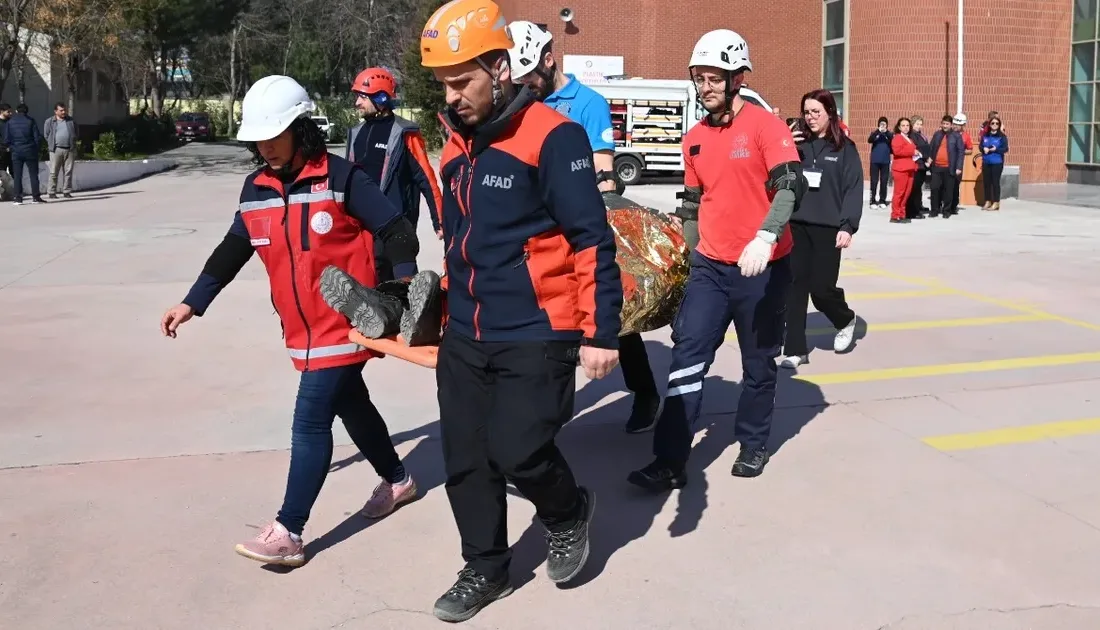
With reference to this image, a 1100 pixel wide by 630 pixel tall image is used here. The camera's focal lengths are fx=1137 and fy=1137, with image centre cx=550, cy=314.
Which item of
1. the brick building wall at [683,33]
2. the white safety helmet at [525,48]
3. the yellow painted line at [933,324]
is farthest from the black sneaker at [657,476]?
the brick building wall at [683,33]

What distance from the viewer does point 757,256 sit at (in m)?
4.46

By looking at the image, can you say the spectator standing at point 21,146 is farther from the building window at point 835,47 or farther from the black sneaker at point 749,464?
the building window at point 835,47

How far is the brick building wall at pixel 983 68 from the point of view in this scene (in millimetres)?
29578

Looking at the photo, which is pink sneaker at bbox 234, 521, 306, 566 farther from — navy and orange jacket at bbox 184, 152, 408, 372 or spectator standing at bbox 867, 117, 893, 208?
spectator standing at bbox 867, 117, 893, 208

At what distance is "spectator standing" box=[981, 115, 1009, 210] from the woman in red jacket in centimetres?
243

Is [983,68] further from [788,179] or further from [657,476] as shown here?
[657,476]

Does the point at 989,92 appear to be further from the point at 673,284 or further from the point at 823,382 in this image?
the point at 673,284

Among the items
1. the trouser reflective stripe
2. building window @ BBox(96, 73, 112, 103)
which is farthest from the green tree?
the trouser reflective stripe

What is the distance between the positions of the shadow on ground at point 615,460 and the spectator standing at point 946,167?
1279cm

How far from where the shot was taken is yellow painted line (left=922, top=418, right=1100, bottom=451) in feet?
19.1

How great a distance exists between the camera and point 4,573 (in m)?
4.23

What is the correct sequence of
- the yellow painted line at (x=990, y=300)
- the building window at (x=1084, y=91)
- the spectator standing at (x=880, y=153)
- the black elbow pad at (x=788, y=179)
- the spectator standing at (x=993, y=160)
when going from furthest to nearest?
1. the building window at (x=1084, y=91)
2. the spectator standing at (x=993, y=160)
3. the spectator standing at (x=880, y=153)
4. the yellow painted line at (x=990, y=300)
5. the black elbow pad at (x=788, y=179)

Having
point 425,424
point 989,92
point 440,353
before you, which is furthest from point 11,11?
point 440,353

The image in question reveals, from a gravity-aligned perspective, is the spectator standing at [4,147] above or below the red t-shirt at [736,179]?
above
